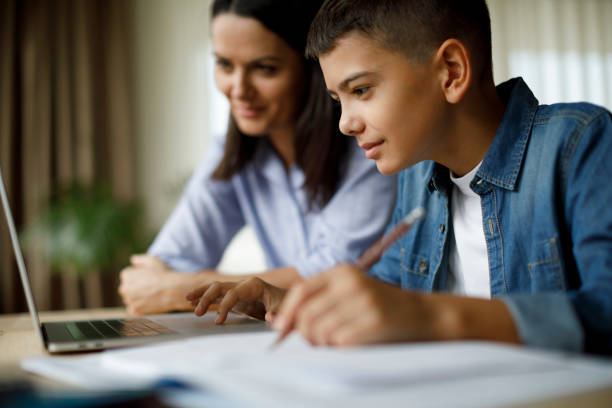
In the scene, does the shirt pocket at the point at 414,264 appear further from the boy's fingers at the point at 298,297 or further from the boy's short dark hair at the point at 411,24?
the boy's fingers at the point at 298,297

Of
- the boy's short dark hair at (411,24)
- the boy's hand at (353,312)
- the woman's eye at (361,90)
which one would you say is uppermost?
the boy's short dark hair at (411,24)

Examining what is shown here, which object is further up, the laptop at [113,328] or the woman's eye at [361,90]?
the woman's eye at [361,90]

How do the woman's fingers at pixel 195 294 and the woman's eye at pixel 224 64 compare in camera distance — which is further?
the woman's eye at pixel 224 64

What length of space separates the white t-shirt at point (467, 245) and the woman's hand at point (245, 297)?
0.30 m

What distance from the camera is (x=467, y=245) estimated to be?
980mm

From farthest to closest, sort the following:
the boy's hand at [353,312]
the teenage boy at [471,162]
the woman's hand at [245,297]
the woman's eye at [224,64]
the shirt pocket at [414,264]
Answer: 1. the woman's eye at [224,64]
2. the shirt pocket at [414,264]
3. the woman's hand at [245,297]
4. the teenage boy at [471,162]
5. the boy's hand at [353,312]

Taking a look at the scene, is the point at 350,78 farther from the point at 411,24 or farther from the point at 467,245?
the point at 467,245

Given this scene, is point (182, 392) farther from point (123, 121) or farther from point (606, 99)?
point (606, 99)

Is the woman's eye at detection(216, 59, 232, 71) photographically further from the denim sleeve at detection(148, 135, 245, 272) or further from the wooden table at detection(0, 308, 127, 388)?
the wooden table at detection(0, 308, 127, 388)

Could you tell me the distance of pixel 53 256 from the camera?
10.0 feet

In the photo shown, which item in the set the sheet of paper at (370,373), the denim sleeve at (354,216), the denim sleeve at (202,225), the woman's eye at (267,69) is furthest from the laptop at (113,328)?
the woman's eye at (267,69)

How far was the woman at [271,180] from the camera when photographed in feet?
4.38

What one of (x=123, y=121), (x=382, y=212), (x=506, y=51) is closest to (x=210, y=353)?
(x=382, y=212)

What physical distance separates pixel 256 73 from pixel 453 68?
0.63m
